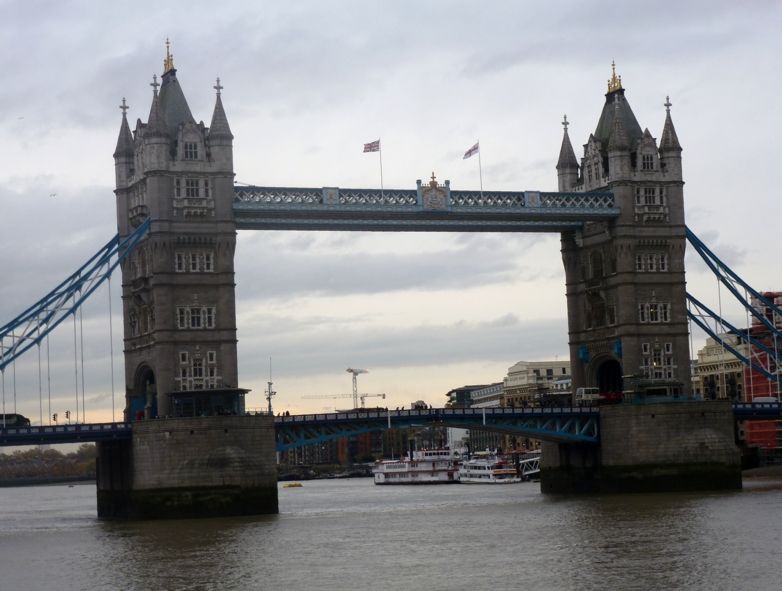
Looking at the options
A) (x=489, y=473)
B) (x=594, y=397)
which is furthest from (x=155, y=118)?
(x=489, y=473)

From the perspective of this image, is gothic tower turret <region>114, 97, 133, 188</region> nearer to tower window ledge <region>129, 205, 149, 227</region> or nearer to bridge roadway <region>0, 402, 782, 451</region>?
tower window ledge <region>129, 205, 149, 227</region>

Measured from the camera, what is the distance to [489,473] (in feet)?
618

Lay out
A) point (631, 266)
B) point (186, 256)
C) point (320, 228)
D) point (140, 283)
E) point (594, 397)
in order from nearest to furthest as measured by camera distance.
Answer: point (186, 256)
point (140, 283)
point (320, 228)
point (631, 266)
point (594, 397)

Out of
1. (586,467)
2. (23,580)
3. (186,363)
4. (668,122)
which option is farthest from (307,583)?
(668,122)

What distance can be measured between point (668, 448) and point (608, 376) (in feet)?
41.0

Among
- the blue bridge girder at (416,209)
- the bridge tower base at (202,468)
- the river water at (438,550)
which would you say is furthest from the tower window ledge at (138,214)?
the river water at (438,550)

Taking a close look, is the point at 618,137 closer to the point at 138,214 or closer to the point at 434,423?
the point at 434,423

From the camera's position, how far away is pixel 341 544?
262 feet

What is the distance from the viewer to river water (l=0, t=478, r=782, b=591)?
207 ft

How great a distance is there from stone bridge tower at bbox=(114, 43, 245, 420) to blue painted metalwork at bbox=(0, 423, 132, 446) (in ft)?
11.7

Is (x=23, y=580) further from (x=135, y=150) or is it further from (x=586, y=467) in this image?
(x=586, y=467)

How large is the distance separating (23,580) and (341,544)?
1704 cm

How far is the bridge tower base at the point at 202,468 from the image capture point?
98.6 metres

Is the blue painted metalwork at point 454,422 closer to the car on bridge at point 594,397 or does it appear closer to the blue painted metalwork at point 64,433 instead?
the car on bridge at point 594,397
